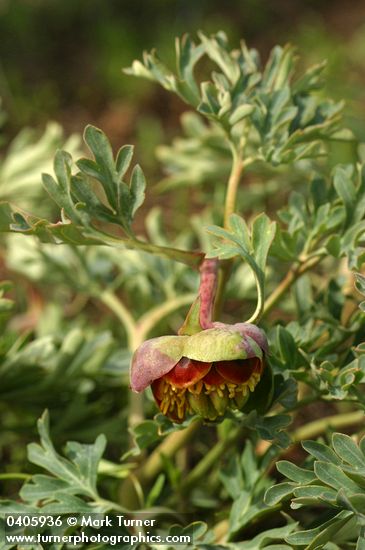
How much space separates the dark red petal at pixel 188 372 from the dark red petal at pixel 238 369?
0.06ft

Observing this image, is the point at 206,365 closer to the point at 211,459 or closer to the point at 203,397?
the point at 203,397

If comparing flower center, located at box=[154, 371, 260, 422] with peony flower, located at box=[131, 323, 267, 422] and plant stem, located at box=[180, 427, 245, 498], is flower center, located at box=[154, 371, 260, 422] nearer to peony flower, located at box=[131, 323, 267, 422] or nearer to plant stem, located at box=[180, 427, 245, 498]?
peony flower, located at box=[131, 323, 267, 422]

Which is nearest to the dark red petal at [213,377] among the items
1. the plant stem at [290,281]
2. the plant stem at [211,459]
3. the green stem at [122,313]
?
the plant stem at [290,281]

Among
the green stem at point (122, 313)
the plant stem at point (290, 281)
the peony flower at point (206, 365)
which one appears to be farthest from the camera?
the green stem at point (122, 313)

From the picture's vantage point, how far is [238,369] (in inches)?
37.7

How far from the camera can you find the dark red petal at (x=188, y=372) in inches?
37.5

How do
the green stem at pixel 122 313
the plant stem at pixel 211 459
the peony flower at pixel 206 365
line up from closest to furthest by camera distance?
the peony flower at pixel 206 365
the plant stem at pixel 211 459
the green stem at pixel 122 313

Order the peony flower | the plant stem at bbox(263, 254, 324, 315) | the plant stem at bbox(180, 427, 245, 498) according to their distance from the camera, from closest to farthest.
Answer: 1. the peony flower
2. the plant stem at bbox(263, 254, 324, 315)
3. the plant stem at bbox(180, 427, 245, 498)

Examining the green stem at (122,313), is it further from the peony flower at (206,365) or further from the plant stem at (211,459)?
the peony flower at (206,365)

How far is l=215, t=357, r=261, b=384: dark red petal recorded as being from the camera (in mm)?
956

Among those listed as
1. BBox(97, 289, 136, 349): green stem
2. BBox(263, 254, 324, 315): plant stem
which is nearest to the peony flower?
BBox(263, 254, 324, 315): plant stem

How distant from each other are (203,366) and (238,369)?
0.04 m

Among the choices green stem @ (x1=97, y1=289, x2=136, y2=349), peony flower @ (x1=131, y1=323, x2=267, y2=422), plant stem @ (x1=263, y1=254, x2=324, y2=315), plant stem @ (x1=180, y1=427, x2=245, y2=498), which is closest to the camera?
peony flower @ (x1=131, y1=323, x2=267, y2=422)

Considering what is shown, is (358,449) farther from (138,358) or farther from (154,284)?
(154,284)
